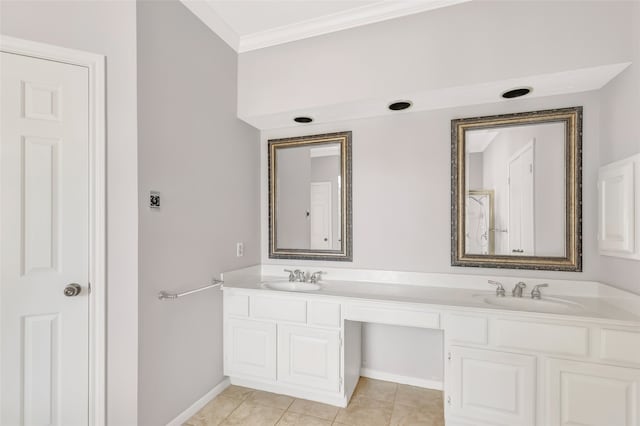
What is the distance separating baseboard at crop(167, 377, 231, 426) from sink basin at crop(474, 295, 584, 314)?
6.52ft

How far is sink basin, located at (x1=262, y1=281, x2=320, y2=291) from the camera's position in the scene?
8.07ft

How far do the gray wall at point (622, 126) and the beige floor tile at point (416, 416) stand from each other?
1.38 meters

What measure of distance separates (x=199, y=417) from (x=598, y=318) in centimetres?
243

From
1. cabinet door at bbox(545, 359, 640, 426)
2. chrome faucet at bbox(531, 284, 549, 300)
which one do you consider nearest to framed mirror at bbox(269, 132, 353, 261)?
chrome faucet at bbox(531, 284, 549, 300)

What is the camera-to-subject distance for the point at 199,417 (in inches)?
79.4

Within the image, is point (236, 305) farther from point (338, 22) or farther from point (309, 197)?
point (338, 22)

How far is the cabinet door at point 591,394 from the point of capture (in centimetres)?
151

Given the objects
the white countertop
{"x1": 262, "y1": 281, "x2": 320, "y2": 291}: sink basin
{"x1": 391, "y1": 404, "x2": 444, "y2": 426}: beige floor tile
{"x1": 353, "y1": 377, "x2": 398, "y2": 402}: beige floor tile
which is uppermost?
the white countertop

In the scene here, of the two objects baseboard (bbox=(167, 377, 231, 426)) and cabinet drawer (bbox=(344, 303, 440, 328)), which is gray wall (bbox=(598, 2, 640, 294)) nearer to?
cabinet drawer (bbox=(344, 303, 440, 328))

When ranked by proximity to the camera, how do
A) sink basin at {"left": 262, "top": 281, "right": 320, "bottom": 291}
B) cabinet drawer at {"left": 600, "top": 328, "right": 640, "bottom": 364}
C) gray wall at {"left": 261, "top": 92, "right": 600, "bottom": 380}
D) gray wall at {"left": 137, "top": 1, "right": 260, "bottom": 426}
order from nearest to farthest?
cabinet drawer at {"left": 600, "top": 328, "right": 640, "bottom": 364} < gray wall at {"left": 137, "top": 1, "right": 260, "bottom": 426} < gray wall at {"left": 261, "top": 92, "right": 600, "bottom": 380} < sink basin at {"left": 262, "top": 281, "right": 320, "bottom": 291}

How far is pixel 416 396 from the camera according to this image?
2248 millimetres
